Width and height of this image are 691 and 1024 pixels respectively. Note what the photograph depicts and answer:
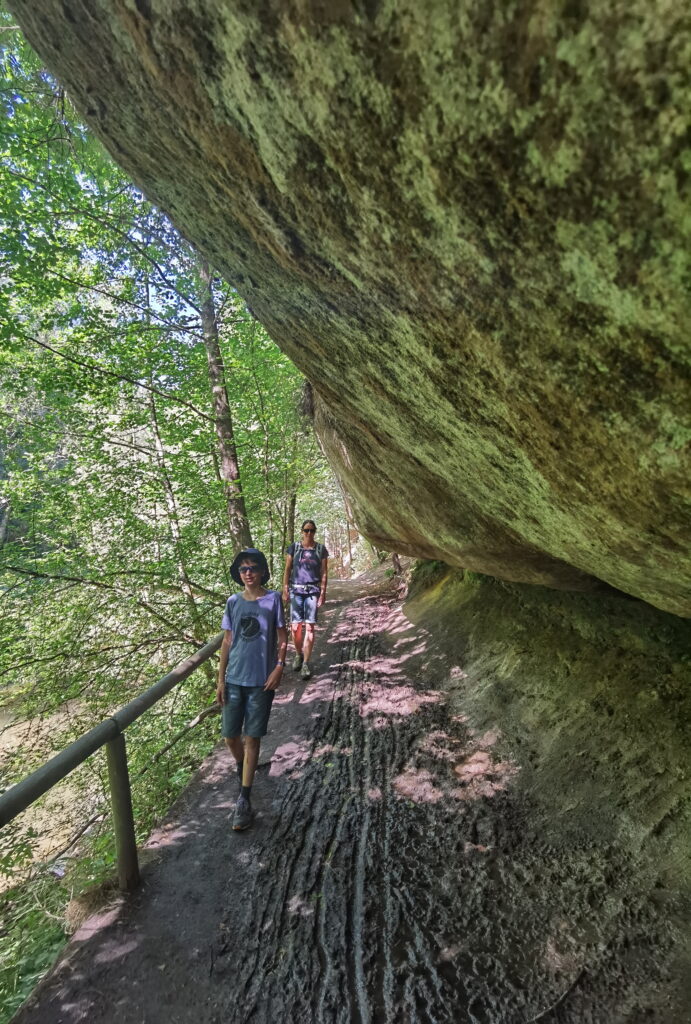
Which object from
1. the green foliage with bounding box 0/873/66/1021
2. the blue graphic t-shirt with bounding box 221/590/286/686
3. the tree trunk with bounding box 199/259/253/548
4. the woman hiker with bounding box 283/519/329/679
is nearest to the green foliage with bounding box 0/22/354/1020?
the green foliage with bounding box 0/873/66/1021

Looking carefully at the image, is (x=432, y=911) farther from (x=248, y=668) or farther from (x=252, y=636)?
(x=252, y=636)

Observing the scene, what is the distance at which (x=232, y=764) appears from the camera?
527cm

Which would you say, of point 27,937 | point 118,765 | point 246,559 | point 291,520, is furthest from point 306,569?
point 291,520

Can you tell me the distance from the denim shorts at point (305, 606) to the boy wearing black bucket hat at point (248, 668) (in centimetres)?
300

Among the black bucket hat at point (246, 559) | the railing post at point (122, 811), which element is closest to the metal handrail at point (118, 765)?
the railing post at point (122, 811)

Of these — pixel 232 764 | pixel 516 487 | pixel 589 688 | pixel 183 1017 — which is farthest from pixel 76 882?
pixel 516 487

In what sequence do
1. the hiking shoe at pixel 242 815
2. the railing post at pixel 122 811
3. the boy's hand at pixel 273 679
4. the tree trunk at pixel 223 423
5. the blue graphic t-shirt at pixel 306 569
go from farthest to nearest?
the tree trunk at pixel 223 423 < the blue graphic t-shirt at pixel 306 569 < the boy's hand at pixel 273 679 < the hiking shoe at pixel 242 815 < the railing post at pixel 122 811

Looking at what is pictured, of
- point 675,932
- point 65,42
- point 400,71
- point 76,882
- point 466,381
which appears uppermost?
point 65,42

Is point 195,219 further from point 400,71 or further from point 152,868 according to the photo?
point 152,868

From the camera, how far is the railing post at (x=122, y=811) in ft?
11.2

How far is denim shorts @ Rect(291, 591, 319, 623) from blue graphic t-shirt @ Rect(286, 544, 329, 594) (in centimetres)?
11

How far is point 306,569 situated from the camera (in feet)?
25.0

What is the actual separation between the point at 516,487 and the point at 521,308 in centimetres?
144

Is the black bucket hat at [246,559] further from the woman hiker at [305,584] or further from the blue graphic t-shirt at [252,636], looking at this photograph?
the woman hiker at [305,584]
